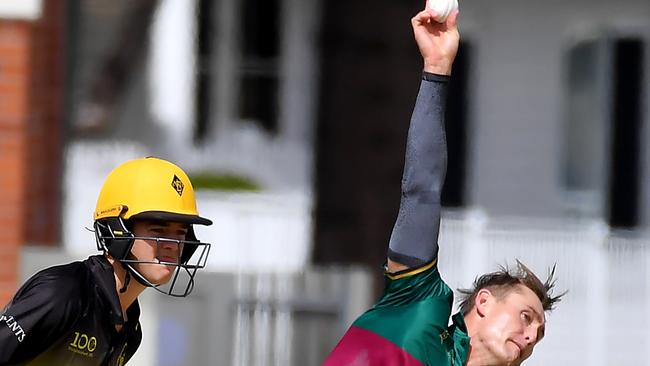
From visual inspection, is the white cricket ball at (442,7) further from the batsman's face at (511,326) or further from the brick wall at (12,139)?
the brick wall at (12,139)

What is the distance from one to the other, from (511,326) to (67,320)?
108cm

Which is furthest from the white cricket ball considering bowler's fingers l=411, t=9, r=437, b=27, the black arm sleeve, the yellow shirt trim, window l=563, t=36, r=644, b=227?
window l=563, t=36, r=644, b=227

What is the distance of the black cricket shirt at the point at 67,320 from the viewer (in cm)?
356

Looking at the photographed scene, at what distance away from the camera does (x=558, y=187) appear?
1477cm

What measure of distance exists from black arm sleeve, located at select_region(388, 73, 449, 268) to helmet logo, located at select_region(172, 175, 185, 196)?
0.71 metres

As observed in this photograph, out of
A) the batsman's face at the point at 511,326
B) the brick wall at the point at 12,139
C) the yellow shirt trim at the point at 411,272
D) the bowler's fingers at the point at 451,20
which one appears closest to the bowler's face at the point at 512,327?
the batsman's face at the point at 511,326

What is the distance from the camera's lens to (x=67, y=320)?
3643 mm

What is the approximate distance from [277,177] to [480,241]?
2.26 metres

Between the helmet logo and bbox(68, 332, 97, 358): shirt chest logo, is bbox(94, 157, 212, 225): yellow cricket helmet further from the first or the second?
bbox(68, 332, 97, 358): shirt chest logo

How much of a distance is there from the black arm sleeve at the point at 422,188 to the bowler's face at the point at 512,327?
24 centimetres

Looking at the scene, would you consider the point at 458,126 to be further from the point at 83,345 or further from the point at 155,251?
the point at 83,345

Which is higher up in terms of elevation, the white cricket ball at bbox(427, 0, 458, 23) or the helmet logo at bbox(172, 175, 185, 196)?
the white cricket ball at bbox(427, 0, 458, 23)

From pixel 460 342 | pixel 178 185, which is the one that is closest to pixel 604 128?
pixel 178 185

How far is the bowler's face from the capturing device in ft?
11.8
